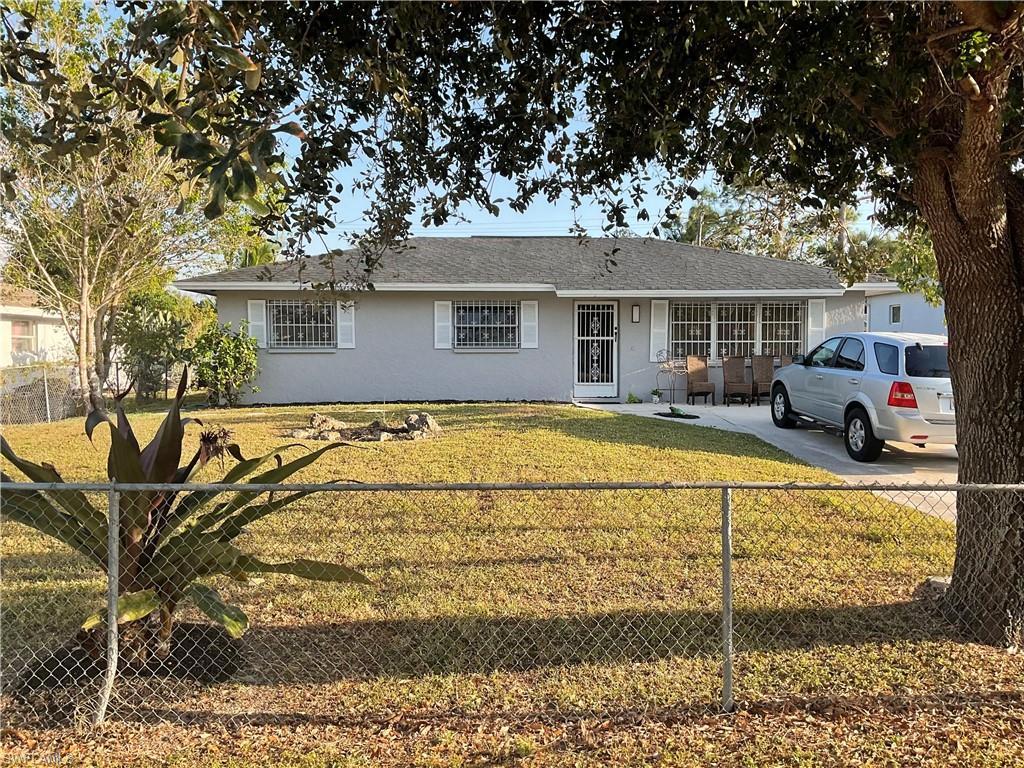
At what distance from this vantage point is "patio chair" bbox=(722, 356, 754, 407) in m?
15.7

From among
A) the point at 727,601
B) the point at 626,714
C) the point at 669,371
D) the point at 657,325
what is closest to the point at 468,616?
the point at 626,714

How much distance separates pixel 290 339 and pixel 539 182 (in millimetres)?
12444

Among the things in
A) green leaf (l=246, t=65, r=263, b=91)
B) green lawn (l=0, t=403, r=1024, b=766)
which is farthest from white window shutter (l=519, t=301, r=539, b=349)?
green leaf (l=246, t=65, r=263, b=91)

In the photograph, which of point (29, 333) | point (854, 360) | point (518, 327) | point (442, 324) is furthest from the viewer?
point (29, 333)

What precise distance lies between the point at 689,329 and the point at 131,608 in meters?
15.2

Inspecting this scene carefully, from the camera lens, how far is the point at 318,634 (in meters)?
4.11

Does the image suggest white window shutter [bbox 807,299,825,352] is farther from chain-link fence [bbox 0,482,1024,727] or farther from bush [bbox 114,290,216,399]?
bush [bbox 114,290,216,399]

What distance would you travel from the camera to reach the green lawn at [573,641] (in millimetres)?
3039

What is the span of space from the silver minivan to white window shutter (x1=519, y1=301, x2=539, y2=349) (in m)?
7.12

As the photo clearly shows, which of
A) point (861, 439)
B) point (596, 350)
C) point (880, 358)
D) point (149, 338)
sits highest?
point (149, 338)

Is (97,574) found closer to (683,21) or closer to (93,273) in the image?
(683,21)

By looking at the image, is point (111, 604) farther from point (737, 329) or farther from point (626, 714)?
point (737, 329)

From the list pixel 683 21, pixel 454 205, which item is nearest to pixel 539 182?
pixel 454 205

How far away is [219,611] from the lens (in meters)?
3.23
